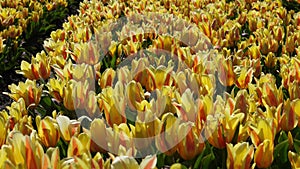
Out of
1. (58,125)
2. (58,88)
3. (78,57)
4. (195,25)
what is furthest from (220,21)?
(58,125)

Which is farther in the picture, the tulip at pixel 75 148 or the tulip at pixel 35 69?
the tulip at pixel 35 69

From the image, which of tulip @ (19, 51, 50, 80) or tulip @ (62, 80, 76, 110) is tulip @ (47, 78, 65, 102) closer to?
tulip @ (62, 80, 76, 110)

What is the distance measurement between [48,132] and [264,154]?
0.84 metres

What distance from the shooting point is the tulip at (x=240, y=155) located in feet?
5.39

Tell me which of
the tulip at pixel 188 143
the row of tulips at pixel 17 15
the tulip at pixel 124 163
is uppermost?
the tulip at pixel 124 163

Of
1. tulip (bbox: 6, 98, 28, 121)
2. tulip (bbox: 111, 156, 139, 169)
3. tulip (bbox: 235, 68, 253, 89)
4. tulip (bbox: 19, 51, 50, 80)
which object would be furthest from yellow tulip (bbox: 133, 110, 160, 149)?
tulip (bbox: 19, 51, 50, 80)

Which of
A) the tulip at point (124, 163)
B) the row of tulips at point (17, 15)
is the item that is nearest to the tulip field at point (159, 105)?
the tulip at point (124, 163)

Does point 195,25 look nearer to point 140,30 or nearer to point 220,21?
point 220,21

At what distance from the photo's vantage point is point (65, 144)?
1.98 m

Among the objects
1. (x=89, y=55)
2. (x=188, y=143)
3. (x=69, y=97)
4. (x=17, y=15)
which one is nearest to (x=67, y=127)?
(x=69, y=97)

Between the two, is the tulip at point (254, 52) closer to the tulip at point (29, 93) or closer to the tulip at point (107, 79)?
the tulip at point (107, 79)

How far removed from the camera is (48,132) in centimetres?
188

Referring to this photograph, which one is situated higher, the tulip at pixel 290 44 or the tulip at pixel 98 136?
the tulip at pixel 98 136

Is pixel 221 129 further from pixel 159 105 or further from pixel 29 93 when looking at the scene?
pixel 29 93
